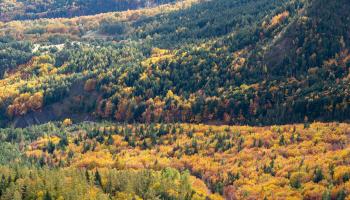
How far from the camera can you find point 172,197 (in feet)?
648

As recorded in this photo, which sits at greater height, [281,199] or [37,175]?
[37,175]

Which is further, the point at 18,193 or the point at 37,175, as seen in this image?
the point at 37,175

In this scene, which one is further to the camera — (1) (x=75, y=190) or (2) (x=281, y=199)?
(2) (x=281, y=199)

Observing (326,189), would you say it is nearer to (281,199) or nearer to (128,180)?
(281,199)

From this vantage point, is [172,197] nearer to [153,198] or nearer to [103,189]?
[153,198]

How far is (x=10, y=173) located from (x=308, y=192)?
102563 mm

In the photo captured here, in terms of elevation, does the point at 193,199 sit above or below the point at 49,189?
below

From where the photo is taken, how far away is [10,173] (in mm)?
195375

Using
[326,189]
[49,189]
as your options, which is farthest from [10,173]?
[326,189]

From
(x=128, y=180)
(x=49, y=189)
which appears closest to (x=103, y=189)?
(x=128, y=180)

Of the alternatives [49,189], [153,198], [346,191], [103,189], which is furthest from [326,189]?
[49,189]

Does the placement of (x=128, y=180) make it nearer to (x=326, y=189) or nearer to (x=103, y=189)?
(x=103, y=189)

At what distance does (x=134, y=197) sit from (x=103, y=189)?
14.3 meters

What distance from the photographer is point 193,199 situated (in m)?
200
